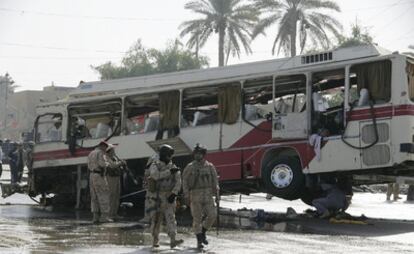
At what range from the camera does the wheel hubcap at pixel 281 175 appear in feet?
49.0

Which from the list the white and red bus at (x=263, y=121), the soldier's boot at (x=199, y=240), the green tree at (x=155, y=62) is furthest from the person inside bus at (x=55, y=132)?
the green tree at (x=155, y=62)

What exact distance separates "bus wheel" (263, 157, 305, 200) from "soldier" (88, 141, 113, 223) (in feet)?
10.9

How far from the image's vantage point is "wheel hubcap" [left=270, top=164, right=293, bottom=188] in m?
14.9

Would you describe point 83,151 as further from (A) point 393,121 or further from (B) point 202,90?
(A) point 393,121

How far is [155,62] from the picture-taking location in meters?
64.4

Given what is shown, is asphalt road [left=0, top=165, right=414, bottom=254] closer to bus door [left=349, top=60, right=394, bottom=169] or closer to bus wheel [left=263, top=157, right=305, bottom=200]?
bus wheel [left=263, top=157, right=305, bottom=200]

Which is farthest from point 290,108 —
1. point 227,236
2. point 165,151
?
point 165,151

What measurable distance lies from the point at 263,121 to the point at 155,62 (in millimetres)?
49637

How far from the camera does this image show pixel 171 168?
34.9ft

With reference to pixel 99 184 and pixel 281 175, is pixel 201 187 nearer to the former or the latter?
pixel 281 175

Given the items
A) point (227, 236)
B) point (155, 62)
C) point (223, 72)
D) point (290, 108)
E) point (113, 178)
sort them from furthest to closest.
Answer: point (155, 62)
point (223, 72)
point (113, 178)
point (290, 108)
point (227, 236)

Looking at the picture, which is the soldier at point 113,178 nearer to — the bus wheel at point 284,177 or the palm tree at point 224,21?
the bus wheel at point 284,177

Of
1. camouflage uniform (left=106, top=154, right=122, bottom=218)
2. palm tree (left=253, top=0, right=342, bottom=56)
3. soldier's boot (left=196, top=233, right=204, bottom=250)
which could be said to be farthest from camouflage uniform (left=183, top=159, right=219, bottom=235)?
palm tree (left=253, top=0, right=342, bottom=56)

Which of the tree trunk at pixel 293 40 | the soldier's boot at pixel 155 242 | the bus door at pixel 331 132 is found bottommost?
the soldier's boot at pixel 155 242
